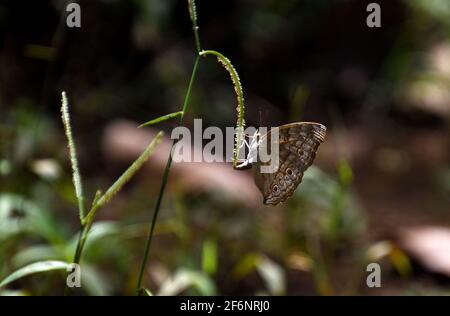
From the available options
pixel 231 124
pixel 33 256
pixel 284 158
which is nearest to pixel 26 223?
pixel 33 256

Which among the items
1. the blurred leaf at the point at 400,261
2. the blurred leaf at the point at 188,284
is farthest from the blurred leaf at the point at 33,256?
the blurred leaf at the point at 400,261

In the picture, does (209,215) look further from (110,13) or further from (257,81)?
(257,81)

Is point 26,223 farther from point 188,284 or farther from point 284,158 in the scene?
point 284,158

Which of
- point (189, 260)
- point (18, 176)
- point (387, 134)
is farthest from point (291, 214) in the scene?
point (387, 134)

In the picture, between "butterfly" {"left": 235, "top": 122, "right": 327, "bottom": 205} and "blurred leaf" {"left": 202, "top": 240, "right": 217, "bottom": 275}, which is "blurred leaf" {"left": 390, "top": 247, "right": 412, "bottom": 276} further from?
"butterfly" {"left": 235, "top": 122, "right": 327, "bottom": 205}

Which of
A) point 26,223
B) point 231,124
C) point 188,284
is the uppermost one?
point 231,124

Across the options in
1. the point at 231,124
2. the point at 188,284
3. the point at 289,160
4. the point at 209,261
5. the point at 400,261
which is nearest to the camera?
the point at 289,160

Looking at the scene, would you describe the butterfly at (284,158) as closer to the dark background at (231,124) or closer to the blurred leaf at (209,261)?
the dark background at (231,124)

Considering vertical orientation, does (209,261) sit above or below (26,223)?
below
